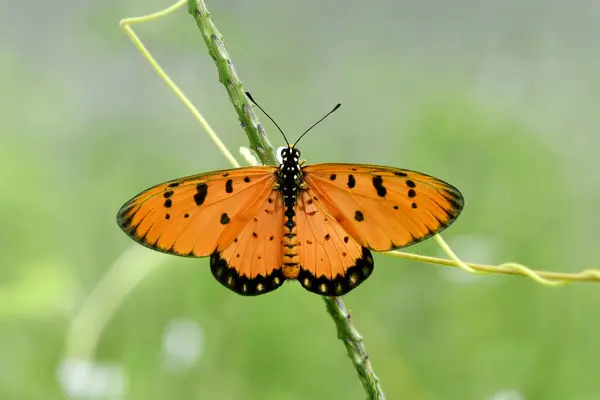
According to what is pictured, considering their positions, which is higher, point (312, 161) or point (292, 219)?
point (312, 161)

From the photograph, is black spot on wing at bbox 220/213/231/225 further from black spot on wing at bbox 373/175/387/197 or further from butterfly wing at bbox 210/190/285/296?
black spot on wing at bbox 373/175/387/197

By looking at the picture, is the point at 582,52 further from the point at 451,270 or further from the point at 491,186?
the point at 451,270

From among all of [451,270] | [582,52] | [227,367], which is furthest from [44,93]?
[582,52]

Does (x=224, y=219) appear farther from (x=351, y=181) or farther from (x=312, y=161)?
(x=312, y=161)

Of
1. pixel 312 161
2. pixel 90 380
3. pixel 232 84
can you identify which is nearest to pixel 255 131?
pixel 232 84

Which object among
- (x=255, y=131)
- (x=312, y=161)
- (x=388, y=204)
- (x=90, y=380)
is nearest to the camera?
(x=255, y=131)

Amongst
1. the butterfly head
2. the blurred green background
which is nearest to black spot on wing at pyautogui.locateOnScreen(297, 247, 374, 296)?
the butterfly head

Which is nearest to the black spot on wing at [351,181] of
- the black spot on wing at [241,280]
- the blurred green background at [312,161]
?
the black spot on wing at [241,280]
